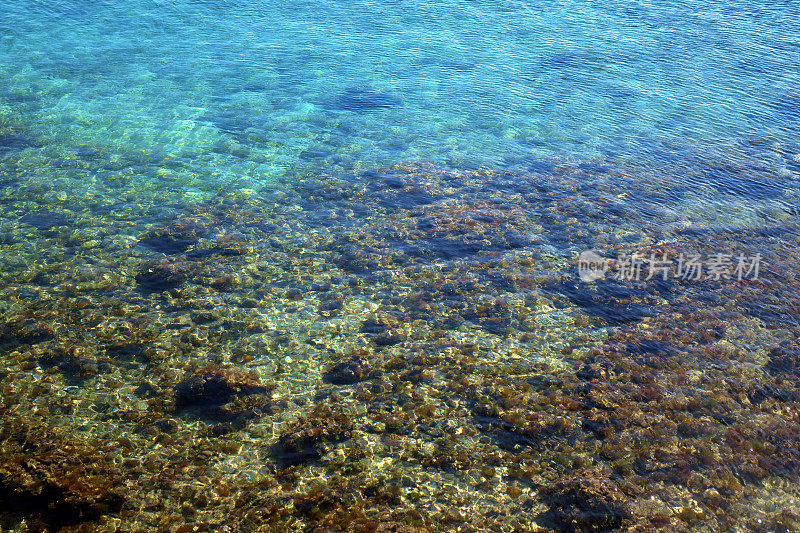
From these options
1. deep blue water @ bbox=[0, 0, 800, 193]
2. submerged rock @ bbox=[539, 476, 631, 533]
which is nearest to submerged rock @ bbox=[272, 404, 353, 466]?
→ submerged rock @ bbox=[539, 476, 631, 533]

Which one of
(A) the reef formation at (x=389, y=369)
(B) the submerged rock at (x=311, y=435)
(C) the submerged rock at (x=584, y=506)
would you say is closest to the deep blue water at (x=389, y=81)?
(A) the reef formation at (x=389, y=369)

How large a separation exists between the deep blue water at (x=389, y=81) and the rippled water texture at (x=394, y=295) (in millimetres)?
186

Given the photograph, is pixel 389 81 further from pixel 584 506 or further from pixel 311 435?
pixel 584 506

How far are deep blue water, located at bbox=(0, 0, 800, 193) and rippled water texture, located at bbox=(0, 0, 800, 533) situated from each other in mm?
186

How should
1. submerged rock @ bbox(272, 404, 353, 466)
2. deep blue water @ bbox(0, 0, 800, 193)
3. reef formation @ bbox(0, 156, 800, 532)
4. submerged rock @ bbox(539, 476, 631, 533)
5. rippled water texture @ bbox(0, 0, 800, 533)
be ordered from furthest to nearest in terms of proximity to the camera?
1. deep blue water @ bbox(0, 0, 800, 193)
2. submerged rock @ bbox(272, 404, 353, 466)
3. rippled water texture @ bbox(0, 0, 800, 533)
4. reef formation @ bbox(0, 156, 800, 532)
5. submerged rock @ bbox(539, 476, 631, 533)

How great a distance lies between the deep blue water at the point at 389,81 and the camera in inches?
766

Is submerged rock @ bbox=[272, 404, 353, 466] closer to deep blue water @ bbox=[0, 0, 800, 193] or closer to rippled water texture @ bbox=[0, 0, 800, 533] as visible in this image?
rippled water texture @ bbox=[0, 0, 800, 533]

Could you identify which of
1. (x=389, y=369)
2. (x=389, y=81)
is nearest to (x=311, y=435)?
(x=389, y=369)

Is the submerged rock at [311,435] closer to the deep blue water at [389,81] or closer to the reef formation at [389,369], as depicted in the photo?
the reef formation at [389,369]

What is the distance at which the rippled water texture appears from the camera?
354 inches

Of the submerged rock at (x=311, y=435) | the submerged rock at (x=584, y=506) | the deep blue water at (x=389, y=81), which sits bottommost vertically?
the submerged rock at (x=584, y=506)

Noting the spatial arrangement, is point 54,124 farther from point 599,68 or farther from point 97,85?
point 599,68

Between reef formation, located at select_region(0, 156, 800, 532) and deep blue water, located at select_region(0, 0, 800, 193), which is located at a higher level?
deep blue water, located at select_region(0, 0, 800, 193)

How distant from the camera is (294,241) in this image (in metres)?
14.9
